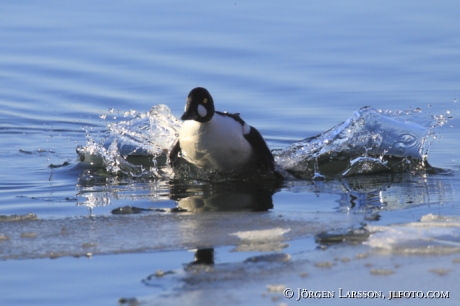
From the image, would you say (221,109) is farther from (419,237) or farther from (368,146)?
(419,237)

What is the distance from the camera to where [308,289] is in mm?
4852

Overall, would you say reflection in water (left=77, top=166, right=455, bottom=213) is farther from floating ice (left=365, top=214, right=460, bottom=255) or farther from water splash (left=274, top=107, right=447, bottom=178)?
floating ice (left=365, top=214, right=460, bottom=255)

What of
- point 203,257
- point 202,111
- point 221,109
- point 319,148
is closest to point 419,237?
point 203,257

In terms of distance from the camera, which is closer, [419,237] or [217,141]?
[419,237]

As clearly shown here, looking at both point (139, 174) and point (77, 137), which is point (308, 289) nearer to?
point (139, 174)

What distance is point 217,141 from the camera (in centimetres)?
857

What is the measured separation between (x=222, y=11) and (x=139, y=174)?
7887mm

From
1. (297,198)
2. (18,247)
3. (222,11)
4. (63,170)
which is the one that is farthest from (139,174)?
(222,11)

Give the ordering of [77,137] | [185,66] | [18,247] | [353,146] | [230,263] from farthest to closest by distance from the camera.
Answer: [185,66]
[77,137]
[353,146]
[18,247]
[230,263]

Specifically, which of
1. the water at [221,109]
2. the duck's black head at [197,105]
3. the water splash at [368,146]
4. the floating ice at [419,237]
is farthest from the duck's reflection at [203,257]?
the water splash at [368,146]

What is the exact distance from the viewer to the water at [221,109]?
16.9ft

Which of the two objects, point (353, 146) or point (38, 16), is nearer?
point (353, 146)

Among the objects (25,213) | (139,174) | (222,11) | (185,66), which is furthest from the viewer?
(222,11)

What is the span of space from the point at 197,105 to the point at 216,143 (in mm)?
488
